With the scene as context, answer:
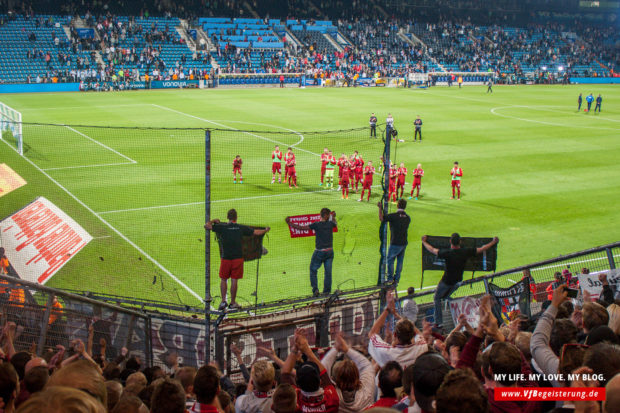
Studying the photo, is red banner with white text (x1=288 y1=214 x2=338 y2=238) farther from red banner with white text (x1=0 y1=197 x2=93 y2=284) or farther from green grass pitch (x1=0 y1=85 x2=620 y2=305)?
red banner with white text (x1=0 y1=197 x2=93 y2=284)

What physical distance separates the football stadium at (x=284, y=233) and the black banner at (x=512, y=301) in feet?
0.09

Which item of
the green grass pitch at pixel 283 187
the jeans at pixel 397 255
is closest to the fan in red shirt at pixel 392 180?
the green grass pitch at pixel 283 187

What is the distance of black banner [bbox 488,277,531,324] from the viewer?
10227 millimetres

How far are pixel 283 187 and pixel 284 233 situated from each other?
6077 millimetres

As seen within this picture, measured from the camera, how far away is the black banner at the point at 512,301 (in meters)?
10.2

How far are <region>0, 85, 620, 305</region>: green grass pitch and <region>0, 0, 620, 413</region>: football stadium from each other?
142mm

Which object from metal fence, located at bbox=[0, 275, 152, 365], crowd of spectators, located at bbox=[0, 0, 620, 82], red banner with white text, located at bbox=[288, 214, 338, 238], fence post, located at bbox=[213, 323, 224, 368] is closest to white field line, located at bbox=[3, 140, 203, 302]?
red banner with white text, located at bbox=[288, 214, 338, 238]

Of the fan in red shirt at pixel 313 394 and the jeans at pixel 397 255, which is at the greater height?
the fan in red shirt at pixel 313 394

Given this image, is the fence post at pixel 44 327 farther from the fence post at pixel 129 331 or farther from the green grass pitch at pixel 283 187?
the green grass pitch at pixel 283 187

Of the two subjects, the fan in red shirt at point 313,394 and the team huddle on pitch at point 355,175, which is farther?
the team huddle on pitch at point 355,175

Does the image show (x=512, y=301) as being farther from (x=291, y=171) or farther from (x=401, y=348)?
(x=291, y=171)

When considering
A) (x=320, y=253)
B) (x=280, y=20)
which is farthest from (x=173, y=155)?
(x=280, y=20)

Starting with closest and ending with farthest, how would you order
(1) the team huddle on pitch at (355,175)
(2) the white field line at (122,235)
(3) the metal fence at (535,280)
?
(3) the metal fence at (535,280) < (2) the white field line at (122,235) < (1) the team huddle on pitch at (355,175)

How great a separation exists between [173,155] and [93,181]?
4.83 m
